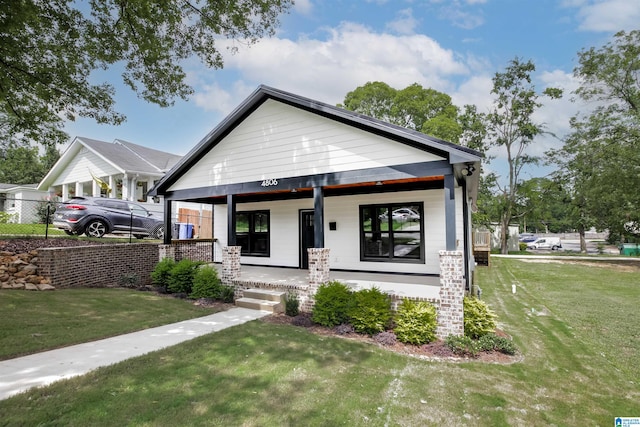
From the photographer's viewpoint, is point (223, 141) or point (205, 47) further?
point (223, 141)

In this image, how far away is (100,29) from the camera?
735 cm

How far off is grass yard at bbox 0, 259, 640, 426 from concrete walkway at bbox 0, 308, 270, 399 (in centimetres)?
28

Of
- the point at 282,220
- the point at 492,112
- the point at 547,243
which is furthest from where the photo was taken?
the point at 547,243

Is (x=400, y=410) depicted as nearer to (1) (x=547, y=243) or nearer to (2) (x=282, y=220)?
(2) (x=282, y=220)

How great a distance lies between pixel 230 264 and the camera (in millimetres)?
8531

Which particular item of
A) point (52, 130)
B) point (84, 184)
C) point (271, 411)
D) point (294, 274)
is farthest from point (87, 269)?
point (84, 184)

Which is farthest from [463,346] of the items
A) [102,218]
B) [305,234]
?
[102,218]

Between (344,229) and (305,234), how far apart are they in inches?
61.7

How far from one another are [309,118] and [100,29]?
5164mm

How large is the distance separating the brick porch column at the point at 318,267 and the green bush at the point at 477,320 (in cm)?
284

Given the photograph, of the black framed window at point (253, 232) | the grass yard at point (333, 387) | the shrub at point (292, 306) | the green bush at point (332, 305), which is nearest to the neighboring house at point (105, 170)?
the black framed window at point (253, 232)

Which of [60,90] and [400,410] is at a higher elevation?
[60,90]

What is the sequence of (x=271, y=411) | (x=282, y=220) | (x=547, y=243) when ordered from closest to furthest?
(x=271, y=411), (x=282, y=220), (x=547, y=243)

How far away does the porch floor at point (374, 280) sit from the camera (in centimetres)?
675
